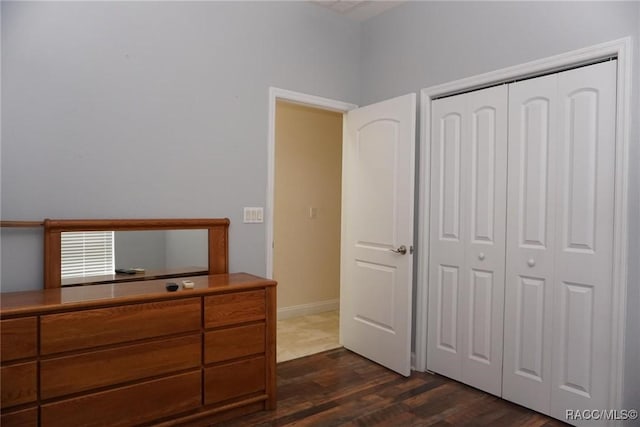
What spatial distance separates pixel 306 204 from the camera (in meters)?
4.75

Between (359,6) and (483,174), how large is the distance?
1712mm

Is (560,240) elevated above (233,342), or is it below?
above

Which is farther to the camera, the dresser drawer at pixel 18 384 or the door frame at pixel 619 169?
the door frame at pixel 619 169

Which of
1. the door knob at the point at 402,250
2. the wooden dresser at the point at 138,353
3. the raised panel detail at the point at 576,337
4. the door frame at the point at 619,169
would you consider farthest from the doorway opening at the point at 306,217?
the door frame at the point at 619,169

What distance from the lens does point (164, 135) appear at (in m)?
2.71

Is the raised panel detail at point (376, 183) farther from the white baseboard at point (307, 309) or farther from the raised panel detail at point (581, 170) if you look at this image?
the white baseboard at point (307, 309)

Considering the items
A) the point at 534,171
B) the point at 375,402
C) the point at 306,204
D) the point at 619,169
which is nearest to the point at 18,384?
the point at 375,402

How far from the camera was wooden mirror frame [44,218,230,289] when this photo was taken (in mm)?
2320

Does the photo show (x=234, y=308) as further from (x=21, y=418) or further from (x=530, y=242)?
(x=530, y=242)

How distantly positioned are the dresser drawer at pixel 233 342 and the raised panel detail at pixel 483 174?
1.55 m

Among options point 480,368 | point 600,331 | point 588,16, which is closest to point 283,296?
point 480,368

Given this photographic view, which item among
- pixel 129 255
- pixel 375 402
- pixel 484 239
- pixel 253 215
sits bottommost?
pixel 375 402

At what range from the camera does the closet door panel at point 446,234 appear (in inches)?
116

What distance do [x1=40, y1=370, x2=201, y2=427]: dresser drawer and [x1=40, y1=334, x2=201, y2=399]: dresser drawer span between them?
49 millimetres
